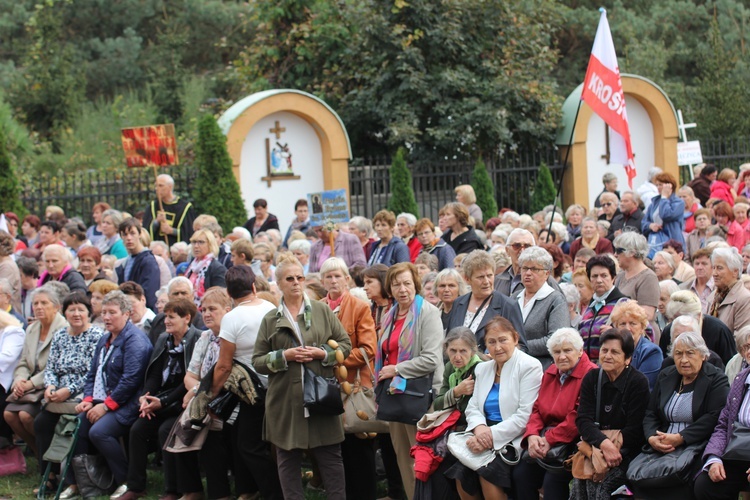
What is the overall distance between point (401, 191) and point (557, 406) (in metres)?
13.7

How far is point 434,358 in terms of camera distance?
7469mm

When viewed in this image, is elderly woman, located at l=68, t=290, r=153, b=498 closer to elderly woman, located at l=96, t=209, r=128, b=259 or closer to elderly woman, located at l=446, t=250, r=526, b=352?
elderly woman, located at l=446, t=250, r=526, b=352

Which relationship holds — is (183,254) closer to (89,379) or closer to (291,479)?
(89,379)

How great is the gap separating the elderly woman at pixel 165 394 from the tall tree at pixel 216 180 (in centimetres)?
990

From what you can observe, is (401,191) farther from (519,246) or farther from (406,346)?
(406,346)

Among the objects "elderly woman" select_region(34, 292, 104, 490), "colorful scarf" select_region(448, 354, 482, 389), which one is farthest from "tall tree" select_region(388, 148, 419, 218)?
"colorful scarf" select_region(448, 354, 482, 389)

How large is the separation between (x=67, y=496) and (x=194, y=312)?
1.90 meters

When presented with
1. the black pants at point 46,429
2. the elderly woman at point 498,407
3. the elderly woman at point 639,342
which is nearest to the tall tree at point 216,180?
the black pants at point 46,429

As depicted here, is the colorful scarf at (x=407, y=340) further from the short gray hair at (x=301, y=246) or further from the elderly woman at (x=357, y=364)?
the short gray hair at (x=301, y=246)

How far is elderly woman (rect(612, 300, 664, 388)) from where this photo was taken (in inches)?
280

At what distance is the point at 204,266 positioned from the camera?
10.8 metres

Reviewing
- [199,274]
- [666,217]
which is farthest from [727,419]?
[666,217]

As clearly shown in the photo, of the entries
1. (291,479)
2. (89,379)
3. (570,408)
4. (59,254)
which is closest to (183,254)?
(59,254)

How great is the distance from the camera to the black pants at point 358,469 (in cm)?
802
